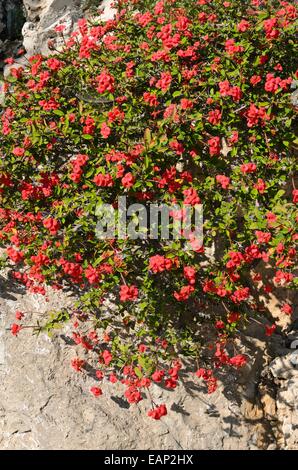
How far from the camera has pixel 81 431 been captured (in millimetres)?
4430

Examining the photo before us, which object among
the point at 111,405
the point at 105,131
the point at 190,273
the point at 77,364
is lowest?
the point at 111,405

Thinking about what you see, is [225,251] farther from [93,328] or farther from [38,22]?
[38,22]

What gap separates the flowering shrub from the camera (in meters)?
4.58

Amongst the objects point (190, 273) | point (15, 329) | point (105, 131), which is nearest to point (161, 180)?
point (105, 131)

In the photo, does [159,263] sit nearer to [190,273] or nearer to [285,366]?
[190,273]

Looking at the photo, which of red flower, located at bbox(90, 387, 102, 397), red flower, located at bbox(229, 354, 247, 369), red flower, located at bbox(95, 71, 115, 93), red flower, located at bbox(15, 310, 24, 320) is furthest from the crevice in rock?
red flower, located at bbox(229, 354, 247, 369)

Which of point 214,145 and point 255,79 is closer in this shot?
point 214,145

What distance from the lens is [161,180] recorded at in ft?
15.1

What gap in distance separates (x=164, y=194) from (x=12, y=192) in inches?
66.4

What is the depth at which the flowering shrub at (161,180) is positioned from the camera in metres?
4.58

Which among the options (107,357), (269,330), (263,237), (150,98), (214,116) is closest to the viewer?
(263,237)

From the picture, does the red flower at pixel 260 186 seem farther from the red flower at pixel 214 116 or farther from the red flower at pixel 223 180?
the red flower at pixel 214 116

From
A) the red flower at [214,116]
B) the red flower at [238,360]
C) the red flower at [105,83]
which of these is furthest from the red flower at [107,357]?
the red flower at [105,83]

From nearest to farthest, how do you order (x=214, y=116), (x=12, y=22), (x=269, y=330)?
(x=214, y=116), (x=269, y=330), (x=12, y=22)
